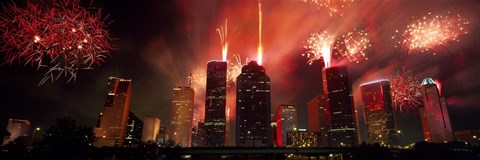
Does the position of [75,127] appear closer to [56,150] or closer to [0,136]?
[56,150]

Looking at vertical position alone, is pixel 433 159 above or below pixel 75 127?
below

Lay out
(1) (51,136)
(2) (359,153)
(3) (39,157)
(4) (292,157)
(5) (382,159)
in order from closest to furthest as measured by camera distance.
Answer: (3) (39,157)
(1) (51,136)
(5) (382,159)
(2) (359,153)
(4) (292,157)

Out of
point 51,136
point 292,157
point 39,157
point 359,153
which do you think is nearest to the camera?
point 39,157

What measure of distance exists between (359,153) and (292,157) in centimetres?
6219

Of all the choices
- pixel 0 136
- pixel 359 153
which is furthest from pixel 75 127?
pixel 359 153

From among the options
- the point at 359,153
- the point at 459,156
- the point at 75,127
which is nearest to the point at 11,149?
the point at 75,127

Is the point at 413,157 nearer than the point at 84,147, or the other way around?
the point at 84,147

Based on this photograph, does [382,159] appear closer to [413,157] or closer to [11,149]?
[413,157]

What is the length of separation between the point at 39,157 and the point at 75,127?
517 inches

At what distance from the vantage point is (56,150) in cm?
8606

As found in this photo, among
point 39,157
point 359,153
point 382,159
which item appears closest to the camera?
point 39,157

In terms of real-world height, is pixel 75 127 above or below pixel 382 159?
above

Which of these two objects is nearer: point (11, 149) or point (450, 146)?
point (11, 149)

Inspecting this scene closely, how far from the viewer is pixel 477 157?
4090 inches
